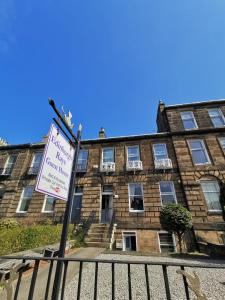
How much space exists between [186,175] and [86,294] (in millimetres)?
11201

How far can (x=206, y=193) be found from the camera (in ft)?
41.1

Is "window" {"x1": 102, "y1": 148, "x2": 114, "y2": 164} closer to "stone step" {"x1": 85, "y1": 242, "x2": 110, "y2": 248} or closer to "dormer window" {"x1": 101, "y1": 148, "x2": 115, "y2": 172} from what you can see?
"dormer window" {"x1": 101, "y1": 148, "x2": 115, "y2": 172}

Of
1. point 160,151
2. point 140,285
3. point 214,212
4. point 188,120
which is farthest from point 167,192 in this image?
point 140,285

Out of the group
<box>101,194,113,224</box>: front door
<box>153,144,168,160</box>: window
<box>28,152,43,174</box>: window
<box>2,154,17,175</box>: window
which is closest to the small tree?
<box>101,194,113,224</box>: front door

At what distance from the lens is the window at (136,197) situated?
42.9ft

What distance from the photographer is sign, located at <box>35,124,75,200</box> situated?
9.03ft

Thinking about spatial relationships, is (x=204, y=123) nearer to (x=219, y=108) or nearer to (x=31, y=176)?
(x=219, y=108)

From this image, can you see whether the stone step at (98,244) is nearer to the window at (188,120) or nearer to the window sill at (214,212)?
the window sill at (214,212)

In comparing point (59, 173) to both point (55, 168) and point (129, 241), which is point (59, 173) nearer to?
point (55, 168)

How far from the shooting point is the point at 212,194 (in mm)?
12438

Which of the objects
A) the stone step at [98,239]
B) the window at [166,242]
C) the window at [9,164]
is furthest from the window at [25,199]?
the window at [166,242]

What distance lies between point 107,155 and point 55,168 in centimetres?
1300

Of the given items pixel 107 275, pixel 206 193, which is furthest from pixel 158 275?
pixel 206 193

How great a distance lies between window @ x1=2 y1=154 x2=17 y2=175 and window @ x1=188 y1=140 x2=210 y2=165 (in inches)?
697
